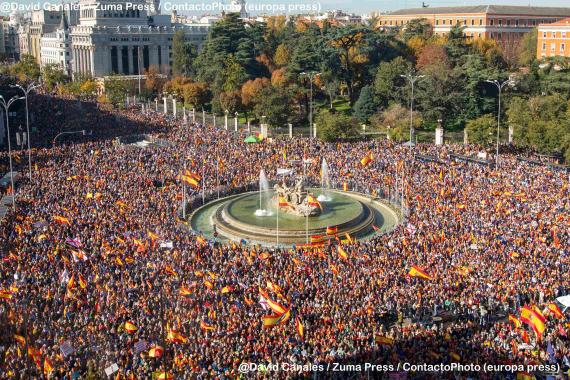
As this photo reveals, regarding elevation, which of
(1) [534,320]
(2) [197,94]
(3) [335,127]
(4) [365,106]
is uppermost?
(2) [197,94]

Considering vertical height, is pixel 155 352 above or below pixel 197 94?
below

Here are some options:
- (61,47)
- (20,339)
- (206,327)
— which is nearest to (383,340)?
(206,327)

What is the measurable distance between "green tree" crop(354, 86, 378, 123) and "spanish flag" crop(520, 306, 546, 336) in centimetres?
4397

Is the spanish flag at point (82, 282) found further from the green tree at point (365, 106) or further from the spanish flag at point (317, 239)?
the green tree at point (365, 106)

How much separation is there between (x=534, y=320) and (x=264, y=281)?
32.1 ft

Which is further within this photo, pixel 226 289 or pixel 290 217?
pixel 290 217

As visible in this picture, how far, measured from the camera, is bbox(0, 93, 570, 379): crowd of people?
19688 mm

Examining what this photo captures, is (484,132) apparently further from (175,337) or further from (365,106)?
(175,337)

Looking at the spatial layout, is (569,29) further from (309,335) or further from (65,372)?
(65,372)

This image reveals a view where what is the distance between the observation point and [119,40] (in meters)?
116

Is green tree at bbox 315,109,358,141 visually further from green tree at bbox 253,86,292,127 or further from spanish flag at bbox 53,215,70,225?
spanish flag at bbox 53,215,70,225

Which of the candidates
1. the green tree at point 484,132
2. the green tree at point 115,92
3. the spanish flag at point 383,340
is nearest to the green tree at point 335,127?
the green tree at point 484,132

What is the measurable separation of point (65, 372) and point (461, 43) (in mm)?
61100

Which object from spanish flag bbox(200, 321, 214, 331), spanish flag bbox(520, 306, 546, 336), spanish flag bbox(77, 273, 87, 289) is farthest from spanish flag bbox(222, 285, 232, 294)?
spanish flag bbox(520, 306, 546, 336)
